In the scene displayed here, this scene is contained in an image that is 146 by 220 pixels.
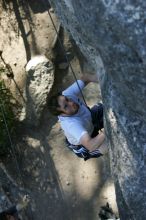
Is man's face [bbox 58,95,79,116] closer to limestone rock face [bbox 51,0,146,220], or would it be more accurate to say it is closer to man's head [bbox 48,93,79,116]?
man's head [bbox 48,93,79,116]

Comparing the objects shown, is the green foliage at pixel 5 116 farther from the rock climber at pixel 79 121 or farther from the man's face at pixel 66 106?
the man's face at pixel 66 106

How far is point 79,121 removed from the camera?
4305 millimetres

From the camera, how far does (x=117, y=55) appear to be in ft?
8.46

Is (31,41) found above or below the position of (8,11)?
below

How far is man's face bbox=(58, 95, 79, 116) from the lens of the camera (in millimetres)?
4324

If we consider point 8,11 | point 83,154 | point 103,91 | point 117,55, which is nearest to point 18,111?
point 8,11

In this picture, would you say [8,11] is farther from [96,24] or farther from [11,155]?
[96,24]

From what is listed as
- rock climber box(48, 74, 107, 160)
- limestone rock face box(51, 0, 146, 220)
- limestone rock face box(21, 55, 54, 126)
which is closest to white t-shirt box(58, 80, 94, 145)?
rock climber box(48, 74, 107, 160)

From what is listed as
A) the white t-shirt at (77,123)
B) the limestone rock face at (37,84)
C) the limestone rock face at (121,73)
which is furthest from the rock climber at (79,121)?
the limestone rock face at (37,84)

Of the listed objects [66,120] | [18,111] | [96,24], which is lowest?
[18,111]

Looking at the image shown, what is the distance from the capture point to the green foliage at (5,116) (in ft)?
20.3

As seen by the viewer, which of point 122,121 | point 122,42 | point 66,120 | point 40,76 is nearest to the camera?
point 122,42

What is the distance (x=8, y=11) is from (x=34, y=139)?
1.81 metres

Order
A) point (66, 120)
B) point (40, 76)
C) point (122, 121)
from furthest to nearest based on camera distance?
point (40, 76) < point (66, 120) < point (122, 121)
